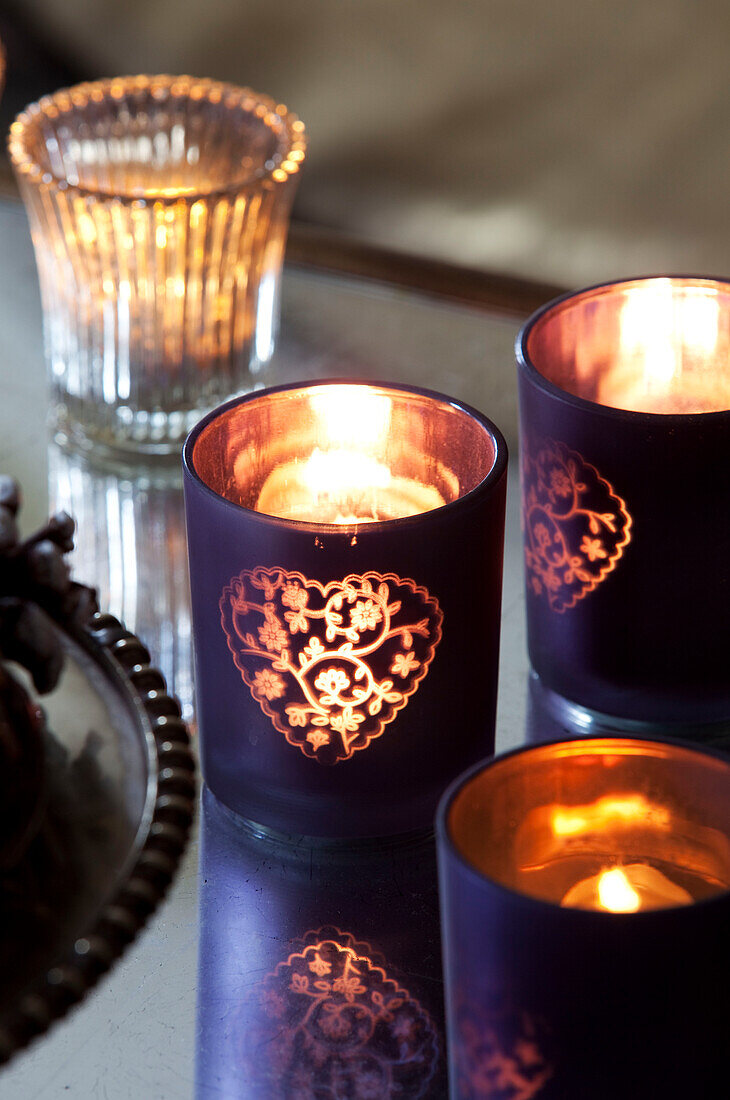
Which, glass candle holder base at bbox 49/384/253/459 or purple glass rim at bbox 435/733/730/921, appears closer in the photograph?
purple glass rim at bbox 435/733/730/921

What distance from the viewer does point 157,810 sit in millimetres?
385

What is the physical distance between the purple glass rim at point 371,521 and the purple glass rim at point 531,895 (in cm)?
8

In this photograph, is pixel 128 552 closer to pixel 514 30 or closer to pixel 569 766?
pixel 569 766

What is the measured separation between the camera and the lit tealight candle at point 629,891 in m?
0.37

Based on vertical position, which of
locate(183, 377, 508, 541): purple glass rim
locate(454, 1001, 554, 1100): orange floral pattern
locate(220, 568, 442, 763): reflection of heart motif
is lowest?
locate(454, 1001, 554, 1100): orange floral pattern

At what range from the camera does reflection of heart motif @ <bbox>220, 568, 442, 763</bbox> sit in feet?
1.34

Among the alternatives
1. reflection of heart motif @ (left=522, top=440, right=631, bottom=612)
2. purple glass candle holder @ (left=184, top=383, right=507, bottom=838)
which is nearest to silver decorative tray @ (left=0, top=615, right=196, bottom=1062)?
purple glass candle holder @ (left=184, top=383, right=507, bottom=838)

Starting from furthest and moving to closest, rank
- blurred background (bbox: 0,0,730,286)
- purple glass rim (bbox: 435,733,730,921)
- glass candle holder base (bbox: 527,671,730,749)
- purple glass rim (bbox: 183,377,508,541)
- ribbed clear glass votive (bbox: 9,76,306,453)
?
blurred background (bbox: 0,0,730,286), ribbed clear glass votive (bbox: 9,76,306,453), glass candle holder base (bbox: 527,671,730,749), purple glass rim (bbox: 183,377,508,541), purple glass rim (bbox: 435,733,730,921)

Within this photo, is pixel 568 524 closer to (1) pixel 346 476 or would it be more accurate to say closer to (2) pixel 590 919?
(1) pixel 346 476

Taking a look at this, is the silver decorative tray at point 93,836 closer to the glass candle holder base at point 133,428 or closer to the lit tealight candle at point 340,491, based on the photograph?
the lit tealight candle at point 340,491

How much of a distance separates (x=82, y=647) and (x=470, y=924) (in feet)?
0.61

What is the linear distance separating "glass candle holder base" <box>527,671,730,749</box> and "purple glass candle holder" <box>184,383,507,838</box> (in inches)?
3.1

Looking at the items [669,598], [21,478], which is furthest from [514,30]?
[669,598]

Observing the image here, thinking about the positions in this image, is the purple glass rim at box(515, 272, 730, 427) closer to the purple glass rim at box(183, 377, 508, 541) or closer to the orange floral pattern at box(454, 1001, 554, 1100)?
the purple glass rim at box(183, 377, 508, 541)
